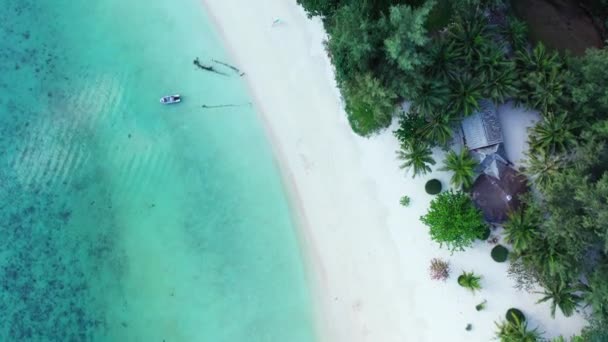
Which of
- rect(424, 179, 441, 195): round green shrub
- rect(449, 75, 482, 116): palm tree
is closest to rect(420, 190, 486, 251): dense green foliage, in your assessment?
rect(424, 179, 441, 195): round green shrub

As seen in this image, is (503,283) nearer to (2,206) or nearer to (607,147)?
(607,147)

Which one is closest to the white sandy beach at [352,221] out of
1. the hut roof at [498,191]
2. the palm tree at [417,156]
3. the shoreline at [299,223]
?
the shoreline at [299,223]

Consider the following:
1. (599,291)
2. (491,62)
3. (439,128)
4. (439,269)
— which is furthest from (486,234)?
(491,62)

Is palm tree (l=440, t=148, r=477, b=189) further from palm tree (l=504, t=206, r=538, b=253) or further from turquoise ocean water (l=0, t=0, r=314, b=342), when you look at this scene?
turquoise ocean water (l=0, t=0, r=314, b=342)

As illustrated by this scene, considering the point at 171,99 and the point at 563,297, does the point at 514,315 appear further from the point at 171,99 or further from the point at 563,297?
the point at 171,99

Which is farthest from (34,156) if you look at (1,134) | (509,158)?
(509,158)

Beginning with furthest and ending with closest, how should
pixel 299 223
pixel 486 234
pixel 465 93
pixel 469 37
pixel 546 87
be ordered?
pixel 299 223 → pixel 486 234 → pixel 465 93 → pixel 469 37 → pixel 546 87

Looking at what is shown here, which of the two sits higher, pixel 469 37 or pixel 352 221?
pixel 469 37

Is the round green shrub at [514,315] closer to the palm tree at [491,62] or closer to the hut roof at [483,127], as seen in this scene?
the hut roof at [483,127]
